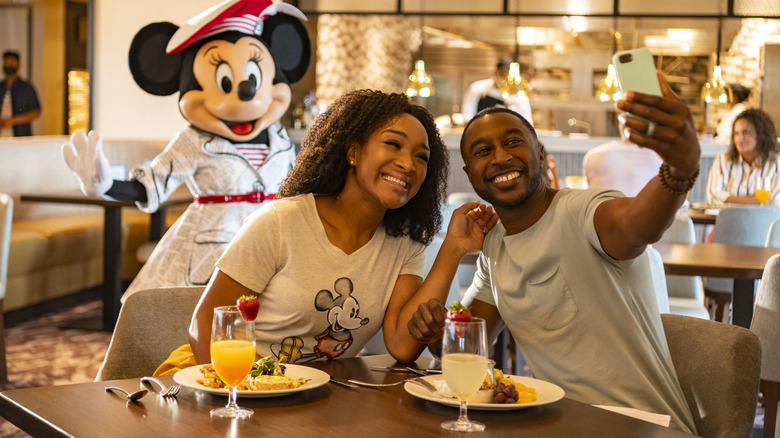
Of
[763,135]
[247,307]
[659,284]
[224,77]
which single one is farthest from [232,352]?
[763,135]

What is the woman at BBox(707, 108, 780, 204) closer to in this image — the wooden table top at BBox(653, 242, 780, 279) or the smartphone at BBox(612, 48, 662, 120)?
the wooden table top at BBox(653, 242, 780, 279)

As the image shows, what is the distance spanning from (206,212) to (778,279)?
2167 millimetres

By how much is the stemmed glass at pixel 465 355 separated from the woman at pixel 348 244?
0.48m

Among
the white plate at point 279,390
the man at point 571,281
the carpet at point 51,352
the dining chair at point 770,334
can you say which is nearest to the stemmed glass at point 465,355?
the white plate at point 279,390

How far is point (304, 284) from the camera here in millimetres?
1919

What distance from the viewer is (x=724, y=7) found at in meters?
7.49

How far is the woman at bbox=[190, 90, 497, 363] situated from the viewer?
6.27ft

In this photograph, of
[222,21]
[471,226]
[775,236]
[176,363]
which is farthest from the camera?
[775,236]

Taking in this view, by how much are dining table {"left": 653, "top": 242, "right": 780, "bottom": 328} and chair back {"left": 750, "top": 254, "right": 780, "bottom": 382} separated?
0.18 meters

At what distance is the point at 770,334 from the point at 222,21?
7.84 feet

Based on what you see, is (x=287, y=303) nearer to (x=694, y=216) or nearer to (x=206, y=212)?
(x=206, y=212)

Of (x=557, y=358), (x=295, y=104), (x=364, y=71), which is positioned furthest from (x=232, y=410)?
(x=364, y=71)

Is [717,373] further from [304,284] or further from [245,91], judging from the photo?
[245,91]

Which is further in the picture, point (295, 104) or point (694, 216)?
point (295, 104)
